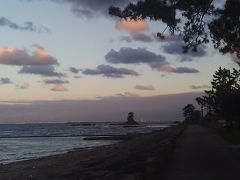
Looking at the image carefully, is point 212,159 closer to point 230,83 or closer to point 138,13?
point 138,13

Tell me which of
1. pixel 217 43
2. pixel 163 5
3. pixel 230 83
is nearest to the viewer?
pixel 163 5

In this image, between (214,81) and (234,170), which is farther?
(214,81)

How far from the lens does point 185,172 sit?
69.9ft

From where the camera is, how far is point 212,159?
27.4m

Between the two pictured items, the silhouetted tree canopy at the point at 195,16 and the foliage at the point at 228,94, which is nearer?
the silhouetted tree canopy at the point at 195,16

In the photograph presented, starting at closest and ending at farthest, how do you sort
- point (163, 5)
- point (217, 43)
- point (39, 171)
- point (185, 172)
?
point (185, 172), point (163, 5), point (217, 43), point (39, 171)

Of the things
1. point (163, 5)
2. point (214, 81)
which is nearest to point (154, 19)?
point (163, 5)

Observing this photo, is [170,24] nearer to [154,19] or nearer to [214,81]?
[154,19]

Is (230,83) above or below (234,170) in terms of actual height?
above

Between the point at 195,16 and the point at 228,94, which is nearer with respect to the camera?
the point at 195,16

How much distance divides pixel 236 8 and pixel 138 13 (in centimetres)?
431

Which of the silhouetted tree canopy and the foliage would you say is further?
the foliage

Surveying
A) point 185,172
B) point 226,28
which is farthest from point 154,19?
point 185,172

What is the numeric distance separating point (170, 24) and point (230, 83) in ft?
174
